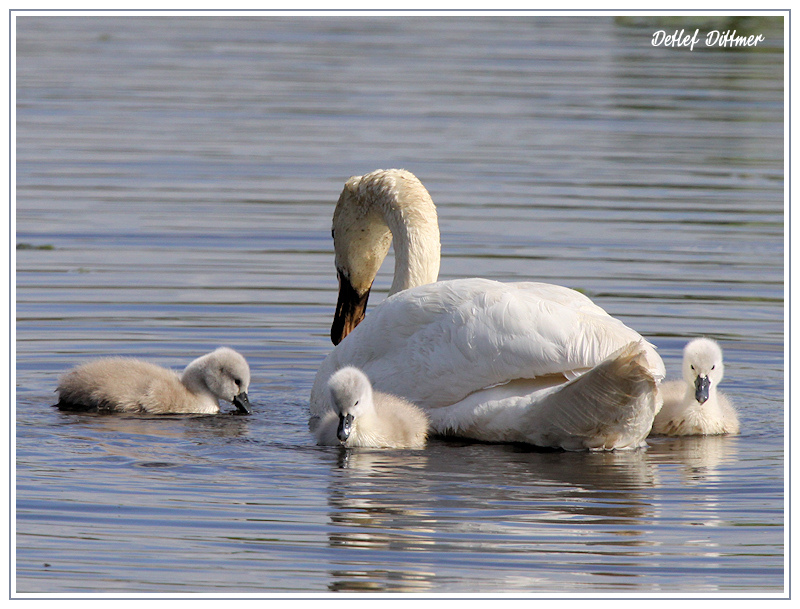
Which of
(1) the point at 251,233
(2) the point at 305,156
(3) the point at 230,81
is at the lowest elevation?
(1) the point at 251,233

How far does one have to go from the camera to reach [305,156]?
16.3 m

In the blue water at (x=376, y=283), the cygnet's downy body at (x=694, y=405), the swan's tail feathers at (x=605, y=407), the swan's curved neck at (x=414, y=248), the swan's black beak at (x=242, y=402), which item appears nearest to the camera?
the blue water at (x=376, y=283)

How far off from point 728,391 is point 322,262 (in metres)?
4.26

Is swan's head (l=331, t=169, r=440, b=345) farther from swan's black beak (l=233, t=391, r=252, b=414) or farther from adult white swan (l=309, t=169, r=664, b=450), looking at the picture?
adult white swan (l=309, t=169, r=664, b=450)

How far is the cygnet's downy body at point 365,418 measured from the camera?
7.18 m

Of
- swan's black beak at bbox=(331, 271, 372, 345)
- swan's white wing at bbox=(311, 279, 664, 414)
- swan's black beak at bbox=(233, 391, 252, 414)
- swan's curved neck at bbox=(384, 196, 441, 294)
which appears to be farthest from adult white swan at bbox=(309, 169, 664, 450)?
swan's black beak at bbox=(331, 271, 372, 345)

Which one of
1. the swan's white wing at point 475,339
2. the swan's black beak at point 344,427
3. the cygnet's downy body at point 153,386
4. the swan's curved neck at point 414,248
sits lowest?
the swan's black beak at point 344,427

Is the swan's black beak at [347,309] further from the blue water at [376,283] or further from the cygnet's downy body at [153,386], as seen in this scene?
the cygnet's downy body at [153,386]

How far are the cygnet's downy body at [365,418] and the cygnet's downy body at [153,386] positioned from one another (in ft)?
3.00

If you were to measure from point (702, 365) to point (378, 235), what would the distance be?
2605 mm

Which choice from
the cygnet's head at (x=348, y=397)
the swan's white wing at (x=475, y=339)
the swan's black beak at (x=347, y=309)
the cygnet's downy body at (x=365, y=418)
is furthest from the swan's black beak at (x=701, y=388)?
the swan's black beak at (x=347, y=309)

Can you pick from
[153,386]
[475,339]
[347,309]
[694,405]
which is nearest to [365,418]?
[475,339]
